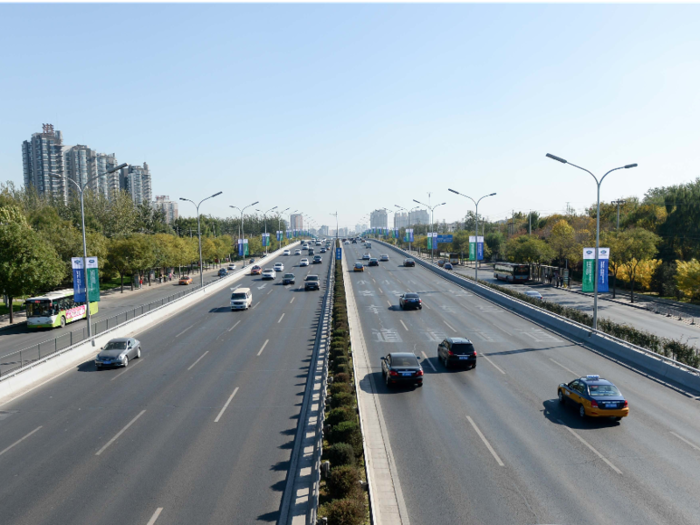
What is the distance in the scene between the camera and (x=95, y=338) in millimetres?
30594

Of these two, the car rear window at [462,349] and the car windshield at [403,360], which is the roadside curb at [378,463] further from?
the car rear window at [462,349]

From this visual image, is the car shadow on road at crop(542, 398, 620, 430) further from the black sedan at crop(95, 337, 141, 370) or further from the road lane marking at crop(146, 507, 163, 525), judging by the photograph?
the black sedan at crop(95, 337, 141, 370)

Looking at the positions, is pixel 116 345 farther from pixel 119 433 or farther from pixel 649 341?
pixel 649 341

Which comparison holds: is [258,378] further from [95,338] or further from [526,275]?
[526,275]

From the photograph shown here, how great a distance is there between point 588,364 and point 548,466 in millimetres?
13328

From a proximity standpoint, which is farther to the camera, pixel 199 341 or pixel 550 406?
pixel 199 341

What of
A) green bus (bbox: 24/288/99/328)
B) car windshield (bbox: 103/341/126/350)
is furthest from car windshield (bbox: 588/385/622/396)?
green bus (bbox: 24/288/99/328)

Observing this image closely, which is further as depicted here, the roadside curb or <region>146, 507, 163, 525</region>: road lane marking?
the roadside curb

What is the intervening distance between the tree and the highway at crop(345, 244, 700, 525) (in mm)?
31765

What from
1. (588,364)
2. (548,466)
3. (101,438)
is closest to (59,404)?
(101,438)

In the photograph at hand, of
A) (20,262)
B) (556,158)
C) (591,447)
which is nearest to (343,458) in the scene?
(591,447)

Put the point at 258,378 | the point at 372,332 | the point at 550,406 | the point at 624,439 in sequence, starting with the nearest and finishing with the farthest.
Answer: the point at 624,439 < the point at 550,406 < the point at 258,378 < the point at 372,332

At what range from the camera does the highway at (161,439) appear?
460 inches

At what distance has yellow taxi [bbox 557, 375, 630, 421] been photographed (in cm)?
1681
